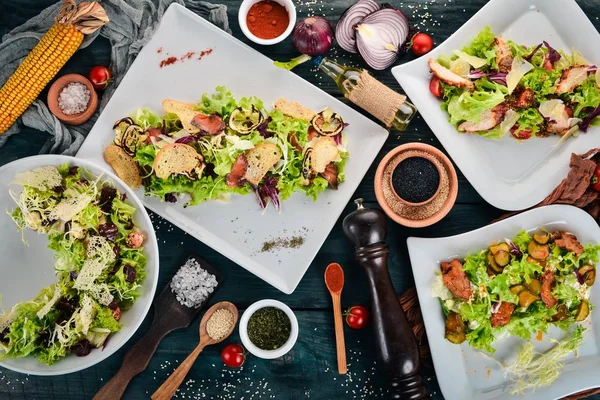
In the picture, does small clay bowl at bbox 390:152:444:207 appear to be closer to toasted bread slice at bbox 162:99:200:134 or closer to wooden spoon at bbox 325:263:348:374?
wooden spoon at bbox 325:263:348:374

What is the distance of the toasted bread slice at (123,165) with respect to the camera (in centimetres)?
239

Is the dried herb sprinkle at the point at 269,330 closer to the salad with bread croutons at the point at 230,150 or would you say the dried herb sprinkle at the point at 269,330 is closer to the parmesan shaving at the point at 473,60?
the salad with bread croutons at the point at 230,150

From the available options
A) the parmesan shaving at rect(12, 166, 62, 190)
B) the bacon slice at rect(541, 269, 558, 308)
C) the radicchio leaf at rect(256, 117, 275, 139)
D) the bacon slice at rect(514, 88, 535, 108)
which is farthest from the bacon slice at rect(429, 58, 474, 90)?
the parmesan shaving at rect(12, 166, 62, 190)

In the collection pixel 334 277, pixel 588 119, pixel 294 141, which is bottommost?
pixel 334 277

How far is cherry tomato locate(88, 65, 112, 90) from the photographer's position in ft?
8.25

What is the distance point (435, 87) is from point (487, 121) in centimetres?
27

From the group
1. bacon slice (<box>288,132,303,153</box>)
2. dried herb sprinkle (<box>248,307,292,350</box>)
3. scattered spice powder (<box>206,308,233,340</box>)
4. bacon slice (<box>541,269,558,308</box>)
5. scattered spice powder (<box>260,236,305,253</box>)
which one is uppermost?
bacon slice (<box>288,132,303,153</box>)

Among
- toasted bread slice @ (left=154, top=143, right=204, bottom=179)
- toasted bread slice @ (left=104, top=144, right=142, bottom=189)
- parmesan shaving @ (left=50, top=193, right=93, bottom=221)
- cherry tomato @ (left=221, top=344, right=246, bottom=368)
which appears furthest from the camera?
cherry tomato @ (left=221, top=344, right=246, bottom=368)

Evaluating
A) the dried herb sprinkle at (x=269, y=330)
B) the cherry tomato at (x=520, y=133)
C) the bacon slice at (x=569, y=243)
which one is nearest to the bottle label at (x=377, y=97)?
the cherry tomato at (x=520, y=133)

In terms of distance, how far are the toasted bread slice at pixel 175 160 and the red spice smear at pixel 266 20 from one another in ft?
2.06

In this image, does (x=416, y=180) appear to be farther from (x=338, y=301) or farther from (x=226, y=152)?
(x=226, y=152)

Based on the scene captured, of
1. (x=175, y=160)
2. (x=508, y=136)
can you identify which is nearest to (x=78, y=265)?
(x=175, y=160)

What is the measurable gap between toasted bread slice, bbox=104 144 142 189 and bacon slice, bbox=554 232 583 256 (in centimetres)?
183

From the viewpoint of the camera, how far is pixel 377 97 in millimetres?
2412
